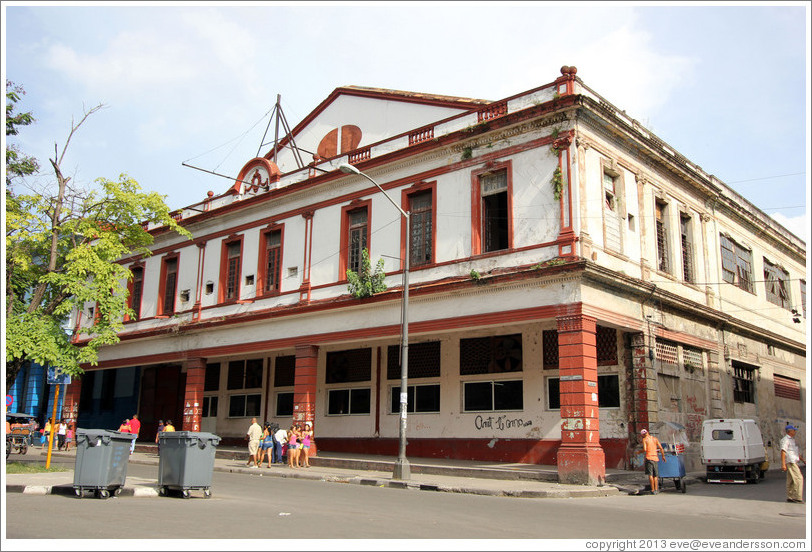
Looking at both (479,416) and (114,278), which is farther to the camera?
(479,416)

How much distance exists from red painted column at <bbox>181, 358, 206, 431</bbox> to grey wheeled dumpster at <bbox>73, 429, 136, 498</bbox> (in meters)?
15.6

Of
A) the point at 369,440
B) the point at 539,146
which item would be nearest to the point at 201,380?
the point at 369,440

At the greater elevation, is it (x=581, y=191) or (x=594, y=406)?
(x=581, y=191)

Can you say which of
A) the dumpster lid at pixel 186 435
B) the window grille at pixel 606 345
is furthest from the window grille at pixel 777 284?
the dumpster lid at pixel 186 435

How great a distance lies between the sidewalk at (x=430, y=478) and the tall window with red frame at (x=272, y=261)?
6.72 m

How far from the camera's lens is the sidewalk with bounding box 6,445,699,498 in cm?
1486

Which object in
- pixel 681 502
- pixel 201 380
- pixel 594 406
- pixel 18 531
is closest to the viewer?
pixel 18 531

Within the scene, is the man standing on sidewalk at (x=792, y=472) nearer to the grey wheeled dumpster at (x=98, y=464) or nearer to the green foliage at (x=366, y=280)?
the green foliage at (x=366, y=280)

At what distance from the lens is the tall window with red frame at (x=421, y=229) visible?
76.1 feet

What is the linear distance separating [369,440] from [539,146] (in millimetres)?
12565

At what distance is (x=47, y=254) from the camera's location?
69.3 feet

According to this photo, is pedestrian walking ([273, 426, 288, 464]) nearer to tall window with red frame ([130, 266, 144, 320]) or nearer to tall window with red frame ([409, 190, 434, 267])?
tall window with red frame ([409, 190, 434, 267])

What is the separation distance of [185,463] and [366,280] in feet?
35.9

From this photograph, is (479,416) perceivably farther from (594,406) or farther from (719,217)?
(719,217)
